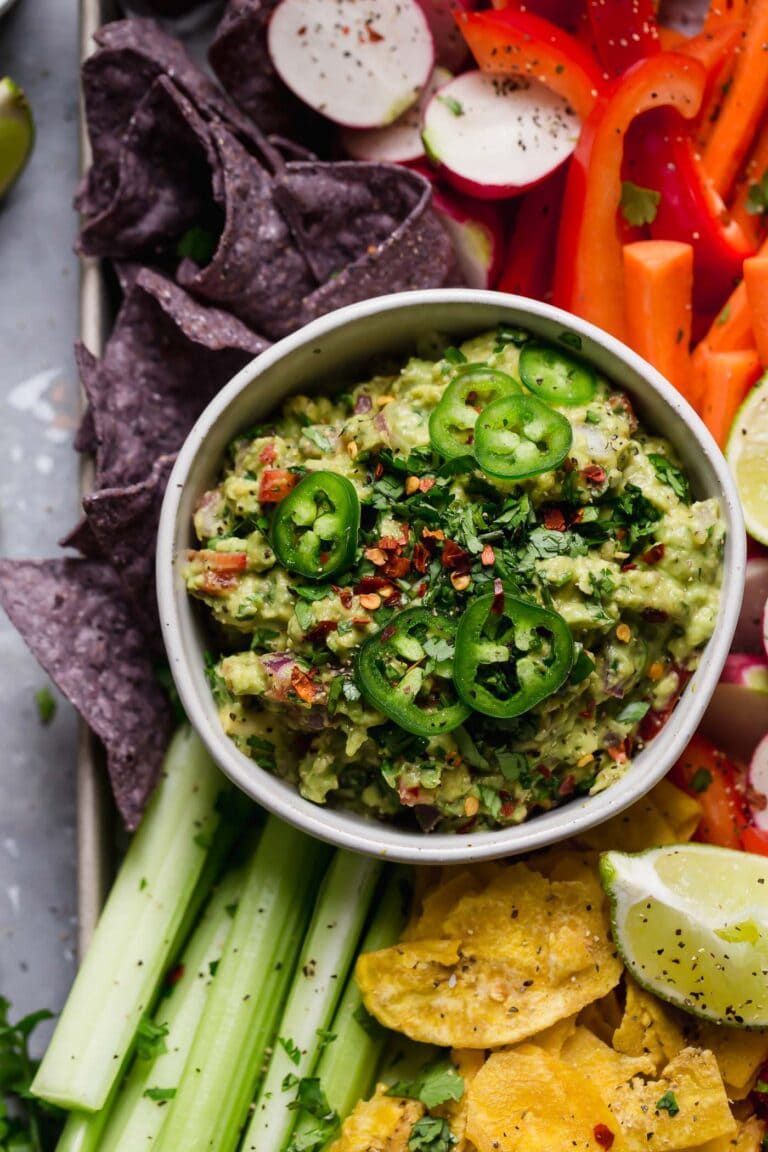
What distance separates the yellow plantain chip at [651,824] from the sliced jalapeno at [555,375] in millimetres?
649

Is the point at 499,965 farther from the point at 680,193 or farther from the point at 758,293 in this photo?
the point at 680,193

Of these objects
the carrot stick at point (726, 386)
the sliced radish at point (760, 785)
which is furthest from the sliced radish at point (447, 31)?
the sliced radish at point (760, 785)

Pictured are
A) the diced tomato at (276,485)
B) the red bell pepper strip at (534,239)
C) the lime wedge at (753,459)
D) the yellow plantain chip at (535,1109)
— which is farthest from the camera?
the red bell pepper strip at (534,239)

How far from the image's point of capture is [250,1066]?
7.09ft

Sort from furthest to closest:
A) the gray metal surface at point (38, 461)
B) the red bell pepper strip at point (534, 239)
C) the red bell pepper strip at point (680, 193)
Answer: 1. the gray metal surface at point (38, 461)
2. the red bell pepper strip at point (534, 239)
3. the red bell pepper strip at point (680, 193)

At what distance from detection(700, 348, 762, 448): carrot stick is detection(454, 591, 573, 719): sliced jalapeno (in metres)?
0.57

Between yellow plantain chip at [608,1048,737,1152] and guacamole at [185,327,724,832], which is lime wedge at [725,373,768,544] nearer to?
guacamole at [185,327,724,832]

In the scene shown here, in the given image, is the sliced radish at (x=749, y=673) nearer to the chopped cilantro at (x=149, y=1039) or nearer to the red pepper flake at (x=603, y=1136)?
the red pepper flake at (x=603, y=1136)

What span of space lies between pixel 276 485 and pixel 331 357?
0.27 m

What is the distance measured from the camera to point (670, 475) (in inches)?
75.2

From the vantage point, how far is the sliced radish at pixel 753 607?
6.97 feet

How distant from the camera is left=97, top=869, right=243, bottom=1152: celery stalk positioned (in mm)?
2176

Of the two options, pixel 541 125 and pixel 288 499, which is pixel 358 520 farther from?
pixel 541 125

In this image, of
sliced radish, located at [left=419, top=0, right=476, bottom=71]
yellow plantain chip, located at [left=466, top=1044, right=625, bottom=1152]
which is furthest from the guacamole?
sliced radish, located at [left=419, top=0, right=476, bottom=71]
